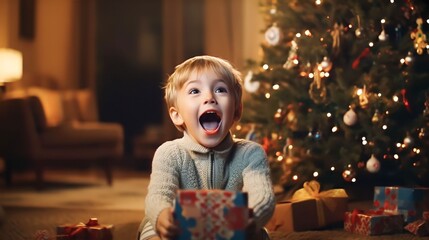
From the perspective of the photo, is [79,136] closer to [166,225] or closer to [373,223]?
[373,223]

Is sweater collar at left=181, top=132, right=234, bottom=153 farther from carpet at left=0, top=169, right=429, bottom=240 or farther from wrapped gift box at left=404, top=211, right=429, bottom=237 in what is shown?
wrapped gift box at left=404, top=211, right=429, bottom=237

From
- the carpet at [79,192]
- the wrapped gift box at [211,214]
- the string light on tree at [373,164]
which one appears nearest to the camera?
the wrapped gift box at [211,214]

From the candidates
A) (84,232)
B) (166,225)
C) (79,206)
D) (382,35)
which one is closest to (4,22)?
(79,206)

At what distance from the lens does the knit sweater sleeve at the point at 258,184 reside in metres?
1.52

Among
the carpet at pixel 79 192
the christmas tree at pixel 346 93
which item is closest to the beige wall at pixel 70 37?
the carpet at pixel 79 192

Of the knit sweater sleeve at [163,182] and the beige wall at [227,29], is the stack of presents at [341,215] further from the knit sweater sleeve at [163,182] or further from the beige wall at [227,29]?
the beige wall at [227,29]

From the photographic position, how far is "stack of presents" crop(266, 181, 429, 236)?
84.5 inches

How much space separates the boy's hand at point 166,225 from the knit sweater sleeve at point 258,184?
224 millimetres

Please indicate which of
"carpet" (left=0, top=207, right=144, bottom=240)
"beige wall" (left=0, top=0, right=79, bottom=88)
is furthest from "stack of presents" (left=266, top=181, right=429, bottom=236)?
"beige wall" (left=0, top=0, right=79, bottom=88)

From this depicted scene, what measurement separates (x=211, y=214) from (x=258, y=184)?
0.84 ft

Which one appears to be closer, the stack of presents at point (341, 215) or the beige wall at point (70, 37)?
the stack of presents at point (341, 215)

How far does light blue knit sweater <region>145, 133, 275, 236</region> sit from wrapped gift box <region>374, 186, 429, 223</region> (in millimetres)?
830

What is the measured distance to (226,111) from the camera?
5.32 ft

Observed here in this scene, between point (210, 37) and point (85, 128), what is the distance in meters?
2.28
